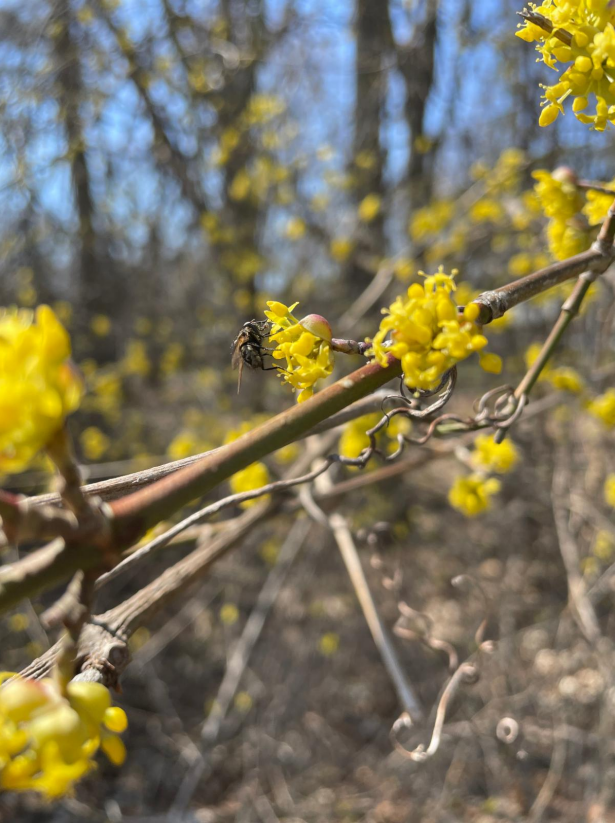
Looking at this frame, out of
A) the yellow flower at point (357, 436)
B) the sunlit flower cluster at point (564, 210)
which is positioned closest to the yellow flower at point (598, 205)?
the sunlit flower cluster at point (564, 210)

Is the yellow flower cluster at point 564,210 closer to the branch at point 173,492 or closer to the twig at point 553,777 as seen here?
the branch at point 173,492

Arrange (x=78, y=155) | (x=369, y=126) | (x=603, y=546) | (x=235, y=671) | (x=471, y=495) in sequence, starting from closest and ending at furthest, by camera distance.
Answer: (x=471, y=495)
(x=235, y=671)
(x=603, y=546)
(x=369, y=126)
(x=78, y=155)

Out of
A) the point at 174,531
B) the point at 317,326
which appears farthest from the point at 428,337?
the point at 174,531

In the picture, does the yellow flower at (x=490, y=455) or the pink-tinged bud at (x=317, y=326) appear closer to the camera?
the pink-tinged bud at (x=317, y=326)

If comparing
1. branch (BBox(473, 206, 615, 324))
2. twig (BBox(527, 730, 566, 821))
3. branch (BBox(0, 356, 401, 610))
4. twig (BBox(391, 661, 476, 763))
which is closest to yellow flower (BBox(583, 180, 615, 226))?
branch (BBox(473, 206, 615, 324))

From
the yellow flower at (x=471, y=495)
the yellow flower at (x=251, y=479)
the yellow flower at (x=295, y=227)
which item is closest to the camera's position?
the yellow flower at (x=471, y=495)

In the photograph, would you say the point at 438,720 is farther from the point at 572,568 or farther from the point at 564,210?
the point at 572,568

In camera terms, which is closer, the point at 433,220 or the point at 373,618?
the point at 373,618
